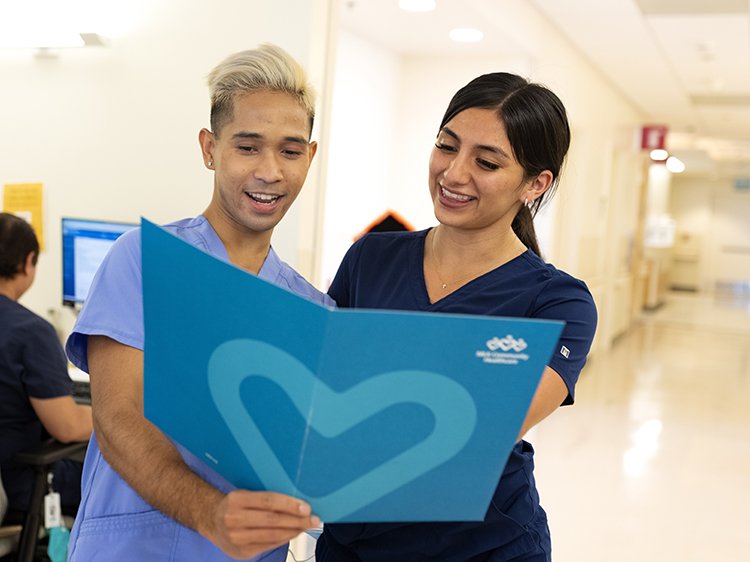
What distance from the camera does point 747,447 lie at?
573 centimetres

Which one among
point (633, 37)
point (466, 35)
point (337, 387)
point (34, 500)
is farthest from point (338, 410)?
point (633, 37)

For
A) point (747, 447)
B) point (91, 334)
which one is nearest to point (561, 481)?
point (747, 447)

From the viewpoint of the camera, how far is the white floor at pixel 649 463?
395 cm

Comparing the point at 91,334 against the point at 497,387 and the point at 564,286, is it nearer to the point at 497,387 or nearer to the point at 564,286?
the point at 497,387

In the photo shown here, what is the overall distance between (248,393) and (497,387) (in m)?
0.27

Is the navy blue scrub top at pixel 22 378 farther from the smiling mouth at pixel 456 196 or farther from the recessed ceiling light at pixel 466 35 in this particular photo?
the recessed ceiling light at pixel 466 35

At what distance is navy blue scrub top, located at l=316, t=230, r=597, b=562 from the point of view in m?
1.27

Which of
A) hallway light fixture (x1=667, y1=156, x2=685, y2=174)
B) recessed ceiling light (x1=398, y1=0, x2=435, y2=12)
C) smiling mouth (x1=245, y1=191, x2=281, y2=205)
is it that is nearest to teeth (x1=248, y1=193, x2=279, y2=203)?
smiling mouth (x1=245, y1=191, x2=281, y2=205)

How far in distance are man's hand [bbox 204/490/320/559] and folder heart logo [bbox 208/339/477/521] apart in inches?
0.6

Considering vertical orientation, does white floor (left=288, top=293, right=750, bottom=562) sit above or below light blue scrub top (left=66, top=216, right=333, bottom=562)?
below

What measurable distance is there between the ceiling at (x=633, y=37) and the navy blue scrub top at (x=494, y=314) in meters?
3.59

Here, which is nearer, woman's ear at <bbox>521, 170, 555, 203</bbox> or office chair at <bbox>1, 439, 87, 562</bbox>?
woman's ear at <bbox>521, 170, 555, 203</bbox>

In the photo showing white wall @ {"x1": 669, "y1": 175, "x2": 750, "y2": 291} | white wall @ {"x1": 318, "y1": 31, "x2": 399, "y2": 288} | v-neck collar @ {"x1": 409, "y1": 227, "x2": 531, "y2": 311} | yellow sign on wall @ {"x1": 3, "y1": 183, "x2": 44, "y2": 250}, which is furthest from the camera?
white wall @ {"x1": 669, "y1": 175, "x2": 750, "y2": 291}

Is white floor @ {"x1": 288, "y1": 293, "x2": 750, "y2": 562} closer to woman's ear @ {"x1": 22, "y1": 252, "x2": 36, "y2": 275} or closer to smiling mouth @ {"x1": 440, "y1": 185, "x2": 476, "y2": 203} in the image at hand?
smiling mouth @ {"x1": 440, "y1": 185, "x2": 476, "y2": 203}
